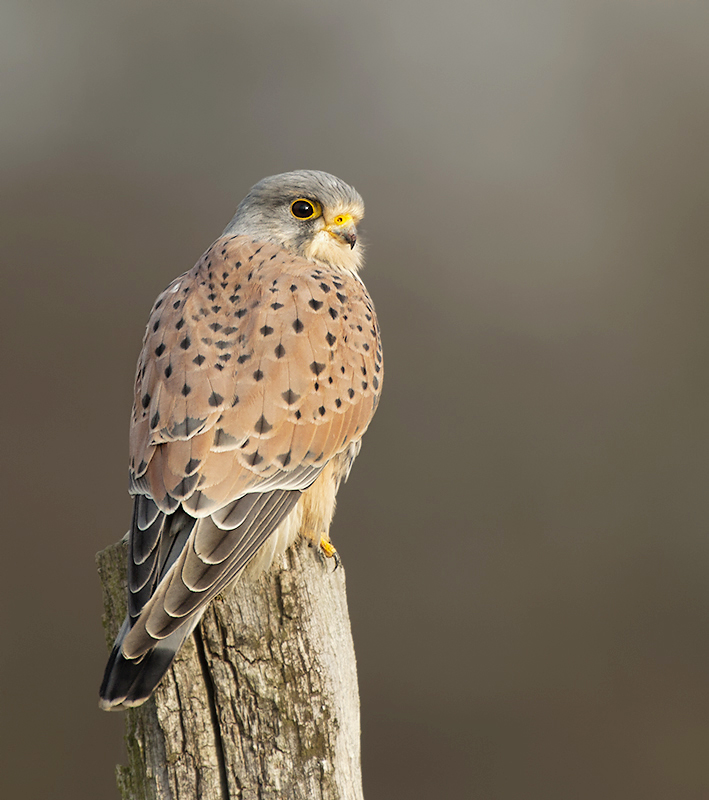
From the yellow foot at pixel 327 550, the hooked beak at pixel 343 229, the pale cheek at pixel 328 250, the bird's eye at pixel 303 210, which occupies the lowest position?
the yellow foot at pixel 327 550

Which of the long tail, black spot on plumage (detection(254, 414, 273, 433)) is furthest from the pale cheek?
the long tail

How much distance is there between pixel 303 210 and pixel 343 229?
0.42 feet

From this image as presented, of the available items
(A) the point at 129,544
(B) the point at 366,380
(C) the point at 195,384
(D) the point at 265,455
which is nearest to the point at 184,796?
(A) the point at 129,544

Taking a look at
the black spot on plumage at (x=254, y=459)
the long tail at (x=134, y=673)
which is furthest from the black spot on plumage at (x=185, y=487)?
the long tail at (x=134, y=673)

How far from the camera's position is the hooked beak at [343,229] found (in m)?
2.30

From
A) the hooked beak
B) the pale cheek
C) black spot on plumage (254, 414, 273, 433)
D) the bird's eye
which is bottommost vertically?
black spot on plumage (254, 414, 273, 433)

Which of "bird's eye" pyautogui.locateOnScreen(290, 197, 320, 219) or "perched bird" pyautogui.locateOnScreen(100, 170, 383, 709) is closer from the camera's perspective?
"perched bird" pyautogui.locateOnScreen(100, 170, 383, 709)

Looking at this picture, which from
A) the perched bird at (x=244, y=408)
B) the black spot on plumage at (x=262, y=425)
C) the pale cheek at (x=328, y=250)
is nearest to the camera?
the perched bird at (x=244, y=408)

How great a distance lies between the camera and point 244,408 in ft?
5.81

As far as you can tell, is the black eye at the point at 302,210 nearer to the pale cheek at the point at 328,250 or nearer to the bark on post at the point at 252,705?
the pale cheek at the point at 328,250

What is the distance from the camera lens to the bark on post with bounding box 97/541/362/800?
1579 mm

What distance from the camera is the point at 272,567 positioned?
1.73 metres

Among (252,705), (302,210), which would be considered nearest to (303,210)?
(302,210)

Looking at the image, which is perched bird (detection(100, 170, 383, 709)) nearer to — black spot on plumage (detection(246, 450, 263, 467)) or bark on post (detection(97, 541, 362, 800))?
black spot on plumage (detection(246, 450, 263, 467))
